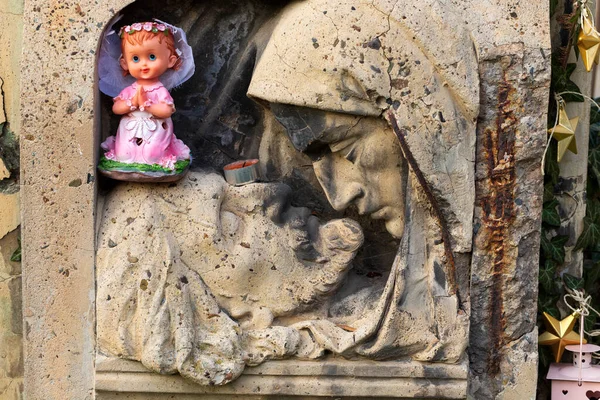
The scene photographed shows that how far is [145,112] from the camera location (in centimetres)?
266

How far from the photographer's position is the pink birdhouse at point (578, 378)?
303 cm

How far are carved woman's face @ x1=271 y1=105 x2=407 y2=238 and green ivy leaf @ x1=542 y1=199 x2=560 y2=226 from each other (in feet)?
1.80

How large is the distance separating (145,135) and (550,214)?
4.13ft

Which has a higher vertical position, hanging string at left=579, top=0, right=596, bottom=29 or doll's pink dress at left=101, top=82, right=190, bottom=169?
hanging string at left=579, top=0, right=596, bottom=29

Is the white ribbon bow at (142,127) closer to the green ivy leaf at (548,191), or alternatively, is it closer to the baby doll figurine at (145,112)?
the baby doll figurine at (145,112)

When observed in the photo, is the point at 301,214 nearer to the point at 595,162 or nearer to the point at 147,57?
the point at 147,57

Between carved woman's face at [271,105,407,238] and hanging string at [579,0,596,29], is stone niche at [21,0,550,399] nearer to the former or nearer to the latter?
carved woman's face at [271,105,407,238]

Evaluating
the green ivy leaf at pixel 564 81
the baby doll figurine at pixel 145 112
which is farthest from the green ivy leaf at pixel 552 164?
the baby doll figurine at pixel 145 112

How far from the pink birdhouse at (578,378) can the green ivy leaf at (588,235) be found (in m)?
0.31

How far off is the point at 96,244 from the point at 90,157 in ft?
0.77

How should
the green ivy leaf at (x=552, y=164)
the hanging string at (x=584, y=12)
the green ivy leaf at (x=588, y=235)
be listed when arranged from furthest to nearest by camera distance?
the green ivy leaf at (x=588, y=235), the green ivy leaf at (x=552, y=164), the hanging string at (x=584, y=12)

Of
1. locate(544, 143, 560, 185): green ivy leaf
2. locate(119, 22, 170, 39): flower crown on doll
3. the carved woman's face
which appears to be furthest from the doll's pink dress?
locate(544, 143, 560, 185): green ivy leaf

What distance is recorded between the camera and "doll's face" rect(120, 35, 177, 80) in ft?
8.54

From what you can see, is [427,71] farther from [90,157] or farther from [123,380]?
[123,380]
